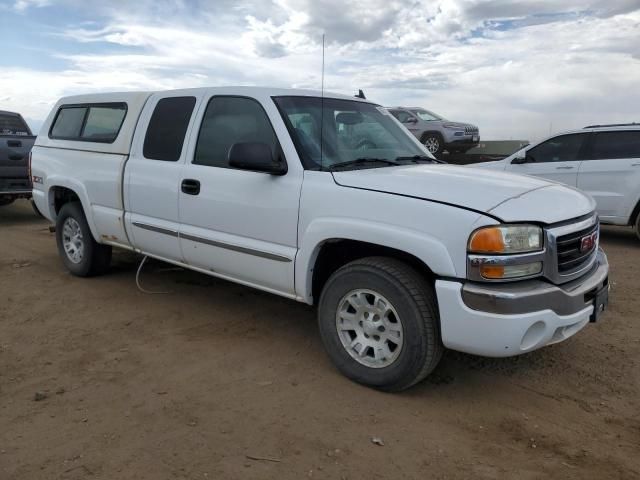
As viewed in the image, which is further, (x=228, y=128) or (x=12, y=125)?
(x=12, y=125)

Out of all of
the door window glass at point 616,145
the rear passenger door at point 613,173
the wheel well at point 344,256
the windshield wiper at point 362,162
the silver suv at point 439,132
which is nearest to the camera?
the wheel well at point 344,256

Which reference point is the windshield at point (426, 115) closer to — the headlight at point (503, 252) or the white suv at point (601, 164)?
the white suv at point (601, 164)

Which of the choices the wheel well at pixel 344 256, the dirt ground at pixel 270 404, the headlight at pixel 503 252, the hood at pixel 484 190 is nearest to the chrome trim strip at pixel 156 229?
the dirt ground at pixel 270 404

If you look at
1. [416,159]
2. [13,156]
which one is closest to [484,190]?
[416,159]

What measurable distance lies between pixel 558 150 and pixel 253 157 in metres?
6.61

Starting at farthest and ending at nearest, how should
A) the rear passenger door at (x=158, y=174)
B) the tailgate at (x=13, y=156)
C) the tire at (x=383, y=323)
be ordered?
the tailgate at (x=13, y=156)
the rear passenger door at (x=158, y=174)
the tire at (x=383, y=323)

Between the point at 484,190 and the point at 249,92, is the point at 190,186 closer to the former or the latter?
the point at 249,92

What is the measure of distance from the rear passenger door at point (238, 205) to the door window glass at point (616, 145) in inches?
245

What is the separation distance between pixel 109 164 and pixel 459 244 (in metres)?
3.53

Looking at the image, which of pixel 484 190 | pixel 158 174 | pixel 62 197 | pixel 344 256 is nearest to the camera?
pixel 484 190

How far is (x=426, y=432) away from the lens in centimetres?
293

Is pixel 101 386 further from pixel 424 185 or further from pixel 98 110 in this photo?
pixel 98 110

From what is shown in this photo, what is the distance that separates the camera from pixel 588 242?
342 centimetres

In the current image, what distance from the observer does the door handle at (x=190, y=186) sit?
13.9 ft
